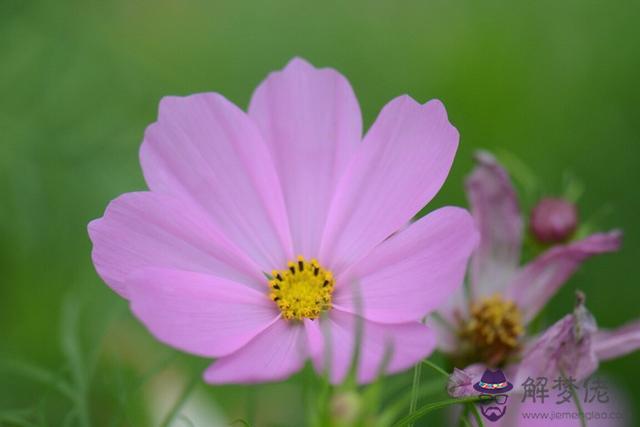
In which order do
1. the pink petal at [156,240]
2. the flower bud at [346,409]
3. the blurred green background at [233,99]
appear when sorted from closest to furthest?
the flower bud at [346,409] → the pink petal at [156,240] → the blurred green background at [233,99]

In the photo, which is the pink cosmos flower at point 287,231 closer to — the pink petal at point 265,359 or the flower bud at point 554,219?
the pink petal at point 265,359

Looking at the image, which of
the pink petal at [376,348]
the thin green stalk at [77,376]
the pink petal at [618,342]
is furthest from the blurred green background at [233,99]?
the pink petal at [376,348]

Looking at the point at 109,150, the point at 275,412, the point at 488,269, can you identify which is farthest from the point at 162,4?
the point at 488,269

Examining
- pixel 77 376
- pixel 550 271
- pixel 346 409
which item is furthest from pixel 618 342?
pixel 77 376

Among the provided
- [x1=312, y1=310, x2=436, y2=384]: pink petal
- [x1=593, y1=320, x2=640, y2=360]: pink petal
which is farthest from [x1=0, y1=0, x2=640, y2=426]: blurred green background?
[x1=312, y1=310, x2=436, y2=384]: pink petal

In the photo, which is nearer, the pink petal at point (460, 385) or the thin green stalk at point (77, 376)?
the pink petal at point (460, 385)

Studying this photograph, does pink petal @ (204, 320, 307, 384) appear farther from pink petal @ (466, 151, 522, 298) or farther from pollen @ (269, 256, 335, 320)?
pink petal @ (466, 151, 522, 298)

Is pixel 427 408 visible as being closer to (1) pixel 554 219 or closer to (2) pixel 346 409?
(2) pixel 346 409
